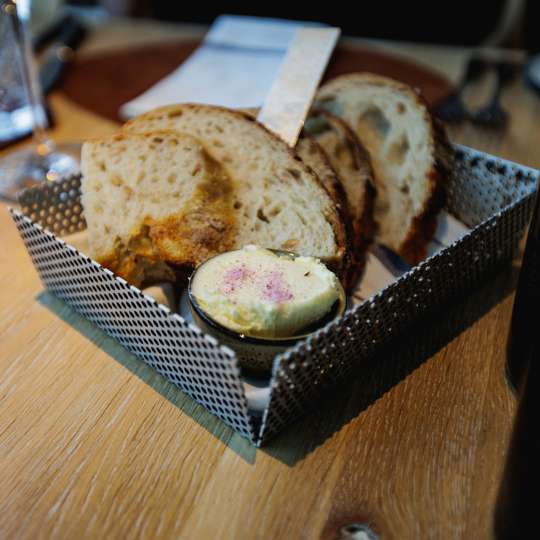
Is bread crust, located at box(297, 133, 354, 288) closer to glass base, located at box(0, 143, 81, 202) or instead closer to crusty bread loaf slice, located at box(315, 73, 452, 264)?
crusty bread loaf slice, located at box(315, 73, 452, 264)

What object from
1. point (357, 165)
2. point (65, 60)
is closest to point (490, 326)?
Answer: point (357, 165)

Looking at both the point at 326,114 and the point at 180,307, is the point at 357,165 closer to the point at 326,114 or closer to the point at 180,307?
the point at 326,114

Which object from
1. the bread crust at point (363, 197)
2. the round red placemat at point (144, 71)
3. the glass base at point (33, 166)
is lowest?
the glass base at point (33, 166)

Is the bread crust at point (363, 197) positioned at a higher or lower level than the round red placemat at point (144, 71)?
higher

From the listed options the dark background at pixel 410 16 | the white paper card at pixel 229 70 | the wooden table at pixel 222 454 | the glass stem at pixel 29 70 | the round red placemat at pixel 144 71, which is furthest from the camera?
the dark background at pixel 410 16

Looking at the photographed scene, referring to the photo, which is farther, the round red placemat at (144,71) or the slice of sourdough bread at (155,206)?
the round red placemat at (144,71)

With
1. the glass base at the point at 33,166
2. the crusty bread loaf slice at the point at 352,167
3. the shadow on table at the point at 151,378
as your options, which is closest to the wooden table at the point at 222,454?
the shadow on table at the point at 151,378

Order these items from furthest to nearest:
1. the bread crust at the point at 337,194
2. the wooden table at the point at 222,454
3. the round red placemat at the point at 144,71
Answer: the round red placemat at the point at 144,71
the bread crust at the point at 337,194
the wooden table at the point at 222,454

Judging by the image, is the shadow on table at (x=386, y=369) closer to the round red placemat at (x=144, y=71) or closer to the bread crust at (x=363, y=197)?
the bread crust at (x=363, y=197)
